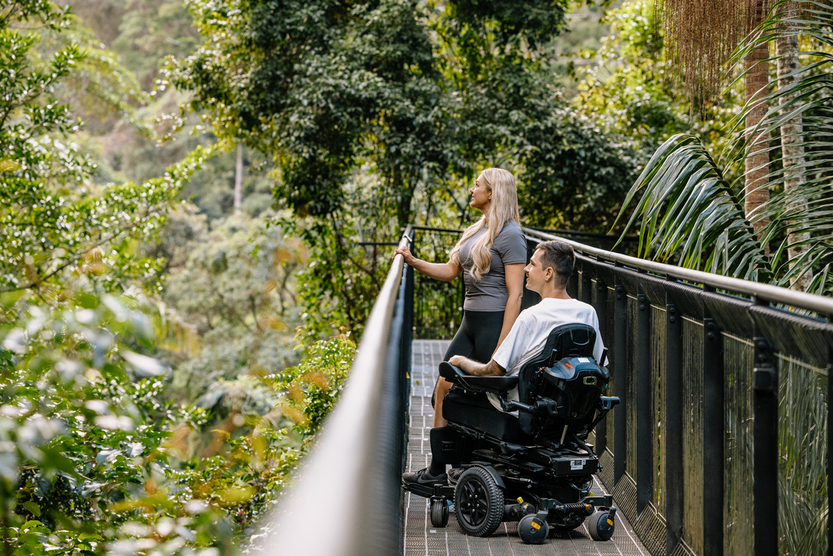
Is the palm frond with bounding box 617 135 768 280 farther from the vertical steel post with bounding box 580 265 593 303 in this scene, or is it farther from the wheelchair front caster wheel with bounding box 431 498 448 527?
the wheelchair front caster wheel with bounding box 431 498 448 527

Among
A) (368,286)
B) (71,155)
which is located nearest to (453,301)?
(368,286)

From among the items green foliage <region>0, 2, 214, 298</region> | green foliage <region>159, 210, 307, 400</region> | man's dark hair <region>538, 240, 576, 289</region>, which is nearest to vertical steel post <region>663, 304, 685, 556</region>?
man's dark hair <region>538, 240, 576, 289</region>

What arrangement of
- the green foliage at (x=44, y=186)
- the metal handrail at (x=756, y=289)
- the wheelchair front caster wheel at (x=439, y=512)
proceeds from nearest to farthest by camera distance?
1. the metal handrail at (x=756, y=289)
2. the wheelchair front caster wheel at (x=439, y=512)
3. the green foliage at (x=44, y=186)

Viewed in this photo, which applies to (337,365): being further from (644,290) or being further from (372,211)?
(372,211)

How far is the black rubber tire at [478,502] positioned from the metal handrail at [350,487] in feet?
7.66

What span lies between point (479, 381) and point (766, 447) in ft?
4.93

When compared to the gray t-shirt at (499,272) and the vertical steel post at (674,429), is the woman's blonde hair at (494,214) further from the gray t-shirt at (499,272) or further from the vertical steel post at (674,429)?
the vertical steel post at (674,429)

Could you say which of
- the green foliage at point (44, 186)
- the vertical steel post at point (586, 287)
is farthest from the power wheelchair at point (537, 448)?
the green foliage at point (44, 186)

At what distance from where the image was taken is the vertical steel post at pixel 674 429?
2.89 m

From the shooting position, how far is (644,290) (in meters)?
3.34

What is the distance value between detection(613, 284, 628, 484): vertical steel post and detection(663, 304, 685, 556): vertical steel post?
80 centimetres

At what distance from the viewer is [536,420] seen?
3.24m

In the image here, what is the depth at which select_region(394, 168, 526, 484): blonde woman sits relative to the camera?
409 centimetres

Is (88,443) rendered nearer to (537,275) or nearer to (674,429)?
(537,275)
